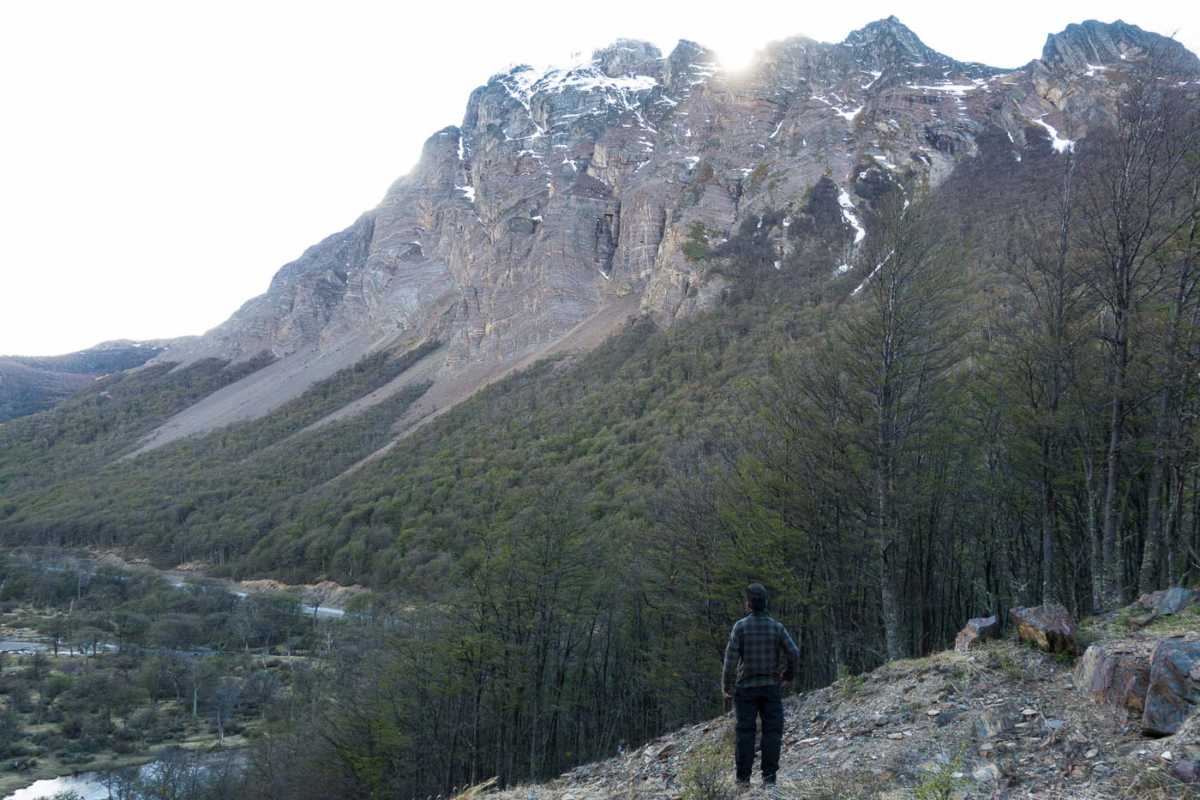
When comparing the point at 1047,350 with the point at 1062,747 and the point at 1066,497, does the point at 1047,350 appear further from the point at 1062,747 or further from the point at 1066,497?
the point at 1062,747

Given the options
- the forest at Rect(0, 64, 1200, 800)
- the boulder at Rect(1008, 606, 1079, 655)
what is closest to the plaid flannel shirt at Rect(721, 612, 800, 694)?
the boulder at Rect(1008, 606, 1079, 655)

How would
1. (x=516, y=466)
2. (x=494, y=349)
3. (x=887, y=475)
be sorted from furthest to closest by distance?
(x=494, y=349)
(x=516, y=466)
(x=887, y=475)

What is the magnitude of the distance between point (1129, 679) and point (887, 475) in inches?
246

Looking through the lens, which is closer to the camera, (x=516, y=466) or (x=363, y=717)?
(x=363, y=717)

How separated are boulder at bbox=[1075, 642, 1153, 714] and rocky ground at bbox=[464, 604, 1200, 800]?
0.03m

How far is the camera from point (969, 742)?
513 cm

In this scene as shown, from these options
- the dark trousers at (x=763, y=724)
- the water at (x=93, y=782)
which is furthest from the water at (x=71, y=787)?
the dark trousers at (x=763, y=724)

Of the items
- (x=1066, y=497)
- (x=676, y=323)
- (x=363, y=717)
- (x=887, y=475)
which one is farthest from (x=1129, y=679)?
(x=676, y=323)

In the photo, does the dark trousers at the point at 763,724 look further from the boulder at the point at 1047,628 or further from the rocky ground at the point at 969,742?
the boulder at the point at 1047,628

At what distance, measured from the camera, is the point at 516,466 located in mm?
59312

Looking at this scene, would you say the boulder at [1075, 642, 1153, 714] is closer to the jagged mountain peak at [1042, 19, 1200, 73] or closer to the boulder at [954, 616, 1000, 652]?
the boulder at [954, 616, 1000, 652]

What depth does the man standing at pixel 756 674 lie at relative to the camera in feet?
17.4

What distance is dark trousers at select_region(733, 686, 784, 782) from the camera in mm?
5188

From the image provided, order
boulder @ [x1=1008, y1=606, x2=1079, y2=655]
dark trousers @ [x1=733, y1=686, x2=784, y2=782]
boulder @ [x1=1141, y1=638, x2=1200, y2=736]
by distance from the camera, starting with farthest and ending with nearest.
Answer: boulder @ [x1=1008, y1=606, x2=1079, y2=655] < dark trousers @ [x1=733, y1=686, x2=784, y2=782] < boulder @ [x1=1141, y1=638, x2=1200, y2=736]
